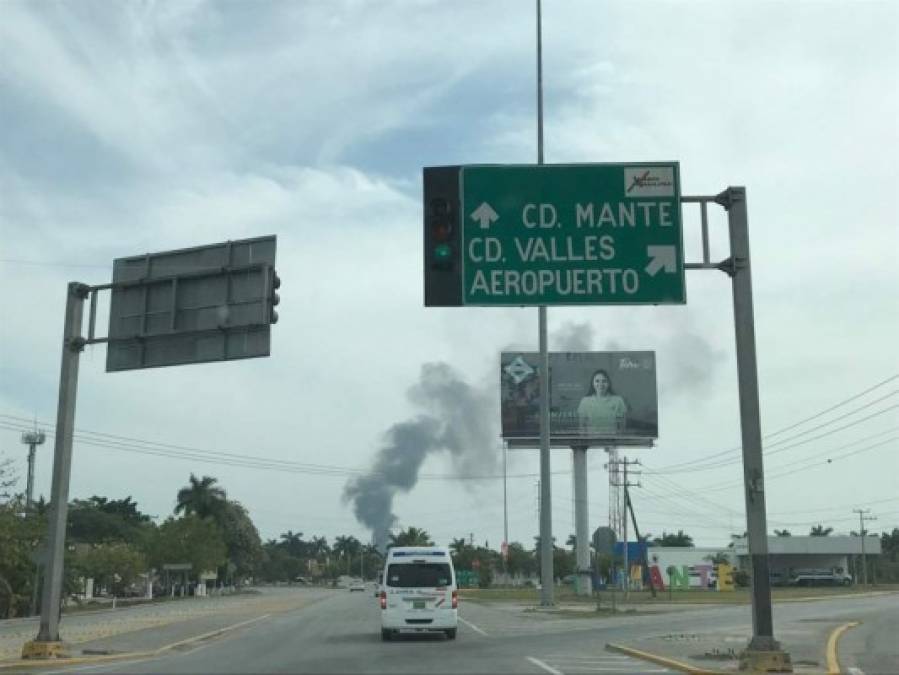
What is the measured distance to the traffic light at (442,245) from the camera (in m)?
16.5

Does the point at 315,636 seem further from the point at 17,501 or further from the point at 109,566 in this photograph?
the point at 109,566

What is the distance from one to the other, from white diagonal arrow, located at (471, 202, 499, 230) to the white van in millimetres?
10689

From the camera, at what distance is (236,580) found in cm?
13862

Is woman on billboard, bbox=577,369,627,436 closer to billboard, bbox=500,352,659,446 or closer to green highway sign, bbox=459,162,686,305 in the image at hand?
billboard, bbox=500,352,659,446

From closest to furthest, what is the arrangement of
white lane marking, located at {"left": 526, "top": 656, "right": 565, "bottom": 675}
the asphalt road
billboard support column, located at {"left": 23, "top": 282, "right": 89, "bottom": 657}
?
white lane marking, located at {"left": 526, "top": 656, "right": 565, "bottom": 675}, the asphalt road, billboard support column, located at {"left": 23, "top": 282, "right": 89, "bottom": 657}

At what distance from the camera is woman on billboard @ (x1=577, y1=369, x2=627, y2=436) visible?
6850cm

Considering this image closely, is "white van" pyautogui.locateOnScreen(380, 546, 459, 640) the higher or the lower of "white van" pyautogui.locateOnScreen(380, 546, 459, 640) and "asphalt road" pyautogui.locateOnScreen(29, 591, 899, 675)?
the higher

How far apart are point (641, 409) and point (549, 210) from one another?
176 feet

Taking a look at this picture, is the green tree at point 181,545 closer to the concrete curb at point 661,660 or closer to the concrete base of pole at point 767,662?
the concrete curb at point 661,660

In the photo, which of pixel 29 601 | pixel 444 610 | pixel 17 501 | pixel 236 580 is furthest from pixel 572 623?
pixel 236 580

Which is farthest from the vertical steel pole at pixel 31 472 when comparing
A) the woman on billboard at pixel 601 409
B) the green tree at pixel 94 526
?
the woman on billboard at pixel 601 409

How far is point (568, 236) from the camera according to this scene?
17.0m

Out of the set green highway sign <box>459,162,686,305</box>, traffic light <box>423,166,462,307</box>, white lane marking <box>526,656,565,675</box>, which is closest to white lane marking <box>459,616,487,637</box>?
white lane marking <box>526,656,565,675</box>

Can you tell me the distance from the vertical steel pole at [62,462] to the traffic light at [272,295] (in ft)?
15.8
